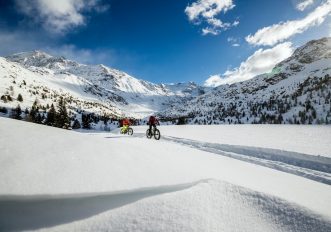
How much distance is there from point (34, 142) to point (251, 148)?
36.4ft

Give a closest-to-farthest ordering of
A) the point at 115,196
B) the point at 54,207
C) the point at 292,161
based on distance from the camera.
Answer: the point at 54,207
the point at 115,196
the point at 292,161

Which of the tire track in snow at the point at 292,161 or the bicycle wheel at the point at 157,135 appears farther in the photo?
the bicycle wheel at the point at 157,135

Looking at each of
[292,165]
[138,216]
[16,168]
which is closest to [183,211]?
[138,216]

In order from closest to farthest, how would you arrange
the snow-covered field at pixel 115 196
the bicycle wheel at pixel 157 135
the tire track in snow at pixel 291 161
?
the snow-covered field at pixel 115 196 → the tire track in snow at pixel 291 161 → the bicycle wheel at pixel 157 135

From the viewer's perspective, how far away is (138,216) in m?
4.13

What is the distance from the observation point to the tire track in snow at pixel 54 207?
159 inches

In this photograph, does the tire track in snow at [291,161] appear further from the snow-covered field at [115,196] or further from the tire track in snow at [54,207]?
the tire track in snow at [54,207]

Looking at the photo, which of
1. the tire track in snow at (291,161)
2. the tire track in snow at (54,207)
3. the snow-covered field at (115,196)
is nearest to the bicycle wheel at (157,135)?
the tire track in snow at (291,161)

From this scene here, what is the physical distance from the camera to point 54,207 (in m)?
4.48

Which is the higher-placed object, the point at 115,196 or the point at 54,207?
the point at 115,196

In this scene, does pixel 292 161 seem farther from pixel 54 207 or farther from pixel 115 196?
pixel 54 207

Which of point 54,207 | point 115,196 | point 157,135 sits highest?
point 157,135

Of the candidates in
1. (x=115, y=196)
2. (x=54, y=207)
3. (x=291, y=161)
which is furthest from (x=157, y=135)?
(x=54, y=207)

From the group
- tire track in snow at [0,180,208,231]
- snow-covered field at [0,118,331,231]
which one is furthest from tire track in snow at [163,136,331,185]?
tire track in snow at [0,180,208,231]
